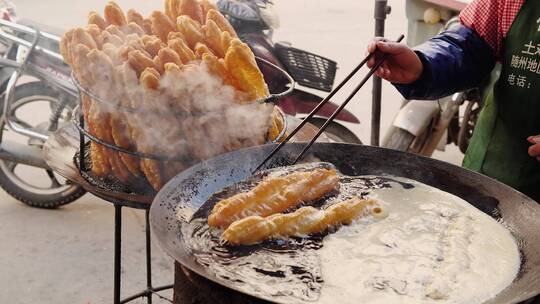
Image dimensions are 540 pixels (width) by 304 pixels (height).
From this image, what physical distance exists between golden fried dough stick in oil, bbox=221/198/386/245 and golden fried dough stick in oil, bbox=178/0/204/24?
1307 mm

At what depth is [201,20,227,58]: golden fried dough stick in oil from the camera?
8.56 feet

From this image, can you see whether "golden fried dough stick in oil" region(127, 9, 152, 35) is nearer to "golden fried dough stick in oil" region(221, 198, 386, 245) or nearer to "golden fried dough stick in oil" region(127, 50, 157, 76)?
"golden fried dough stick in oil" region(127, 50, 157, 76)

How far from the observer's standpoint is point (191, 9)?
2.81 meters

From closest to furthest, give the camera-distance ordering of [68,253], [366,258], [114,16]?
[366,258]
[114,16]
[68,253]

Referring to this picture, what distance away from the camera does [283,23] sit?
11180 millimetres

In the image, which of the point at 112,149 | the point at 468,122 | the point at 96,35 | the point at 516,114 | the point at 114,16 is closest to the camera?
the point at 112,149

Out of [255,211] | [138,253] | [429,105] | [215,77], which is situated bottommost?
[138,253]

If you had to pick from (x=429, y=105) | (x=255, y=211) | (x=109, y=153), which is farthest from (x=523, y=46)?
(x=429, y=105)

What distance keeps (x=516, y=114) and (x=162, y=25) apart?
1642 mm

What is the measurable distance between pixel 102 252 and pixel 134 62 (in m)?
2.41

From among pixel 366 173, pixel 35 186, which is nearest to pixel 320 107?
pixel 366 173

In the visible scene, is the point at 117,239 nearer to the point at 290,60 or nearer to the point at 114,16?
the point at 114,16

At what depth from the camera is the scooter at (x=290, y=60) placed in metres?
4.87

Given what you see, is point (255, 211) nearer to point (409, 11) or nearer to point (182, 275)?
point (182, 275)
